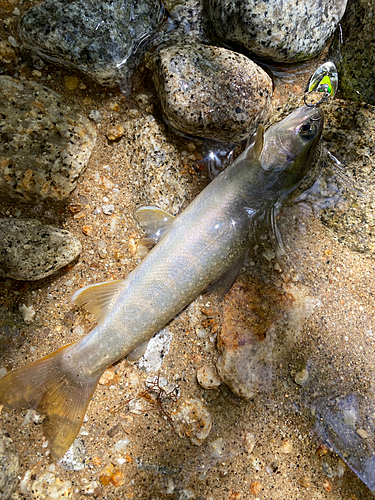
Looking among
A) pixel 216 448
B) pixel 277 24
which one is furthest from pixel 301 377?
pixel 277 24

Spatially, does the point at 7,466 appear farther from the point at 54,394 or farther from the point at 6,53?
the point at 6,53

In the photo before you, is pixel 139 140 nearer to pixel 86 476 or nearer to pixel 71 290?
pixel 71 290

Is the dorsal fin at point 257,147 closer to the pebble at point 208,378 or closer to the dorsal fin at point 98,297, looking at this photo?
the dorsal fin at point 98,297

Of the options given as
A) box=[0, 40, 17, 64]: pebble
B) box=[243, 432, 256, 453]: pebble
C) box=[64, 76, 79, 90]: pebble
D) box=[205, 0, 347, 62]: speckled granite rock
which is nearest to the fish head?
box=[205, 0, 347, 62]: speckled granite rock

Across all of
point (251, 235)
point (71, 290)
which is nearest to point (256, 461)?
point (251, 235)

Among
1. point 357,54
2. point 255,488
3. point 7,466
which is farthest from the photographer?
point 357,54

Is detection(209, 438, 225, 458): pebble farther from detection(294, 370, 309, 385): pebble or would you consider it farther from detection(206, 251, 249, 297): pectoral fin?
detection(206, 251, 249, 297): pectoral fin
